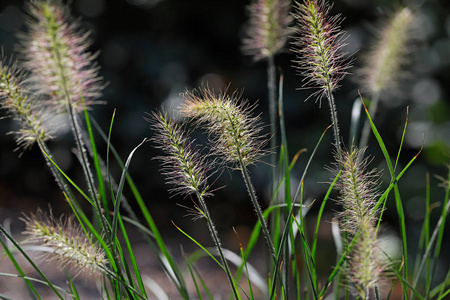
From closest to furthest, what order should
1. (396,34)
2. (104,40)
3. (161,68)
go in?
(396,34), (161,68), (104,40)

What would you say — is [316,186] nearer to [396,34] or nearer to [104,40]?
[396,34]

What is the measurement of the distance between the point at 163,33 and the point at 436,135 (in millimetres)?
2291

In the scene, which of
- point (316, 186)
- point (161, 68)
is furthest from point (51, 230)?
point (161, 68)

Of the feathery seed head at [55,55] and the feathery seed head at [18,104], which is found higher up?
the feathery seed head at [55,55]

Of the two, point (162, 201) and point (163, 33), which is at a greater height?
point (163, 33)

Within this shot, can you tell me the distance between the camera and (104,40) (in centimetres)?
450

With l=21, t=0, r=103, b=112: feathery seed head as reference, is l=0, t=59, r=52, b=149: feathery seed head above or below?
below

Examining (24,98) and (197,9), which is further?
(197,9)

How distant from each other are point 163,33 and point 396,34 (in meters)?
2.85

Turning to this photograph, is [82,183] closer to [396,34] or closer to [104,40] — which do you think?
[104,40]

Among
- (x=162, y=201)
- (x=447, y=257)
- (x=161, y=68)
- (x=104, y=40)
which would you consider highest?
(x=104, y=40)

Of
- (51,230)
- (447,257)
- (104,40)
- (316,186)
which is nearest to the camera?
(51,230)

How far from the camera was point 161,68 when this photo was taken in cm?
423

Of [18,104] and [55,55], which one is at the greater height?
[55,55]
